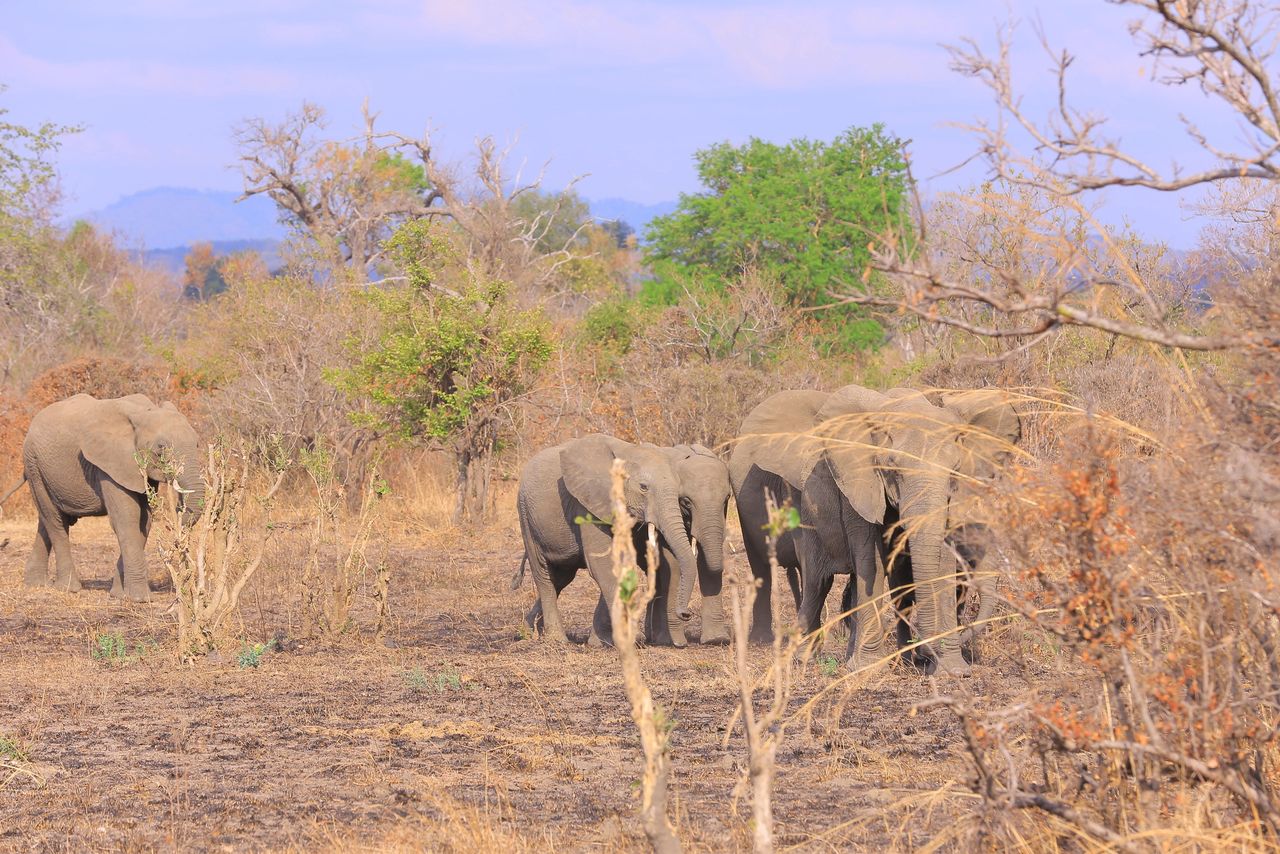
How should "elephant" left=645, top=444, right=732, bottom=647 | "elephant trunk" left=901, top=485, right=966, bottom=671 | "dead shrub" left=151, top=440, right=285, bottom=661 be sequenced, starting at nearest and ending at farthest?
"elephant trunk" left=901, top=485, right=966, bottom=671, "dead shrub" left=151, top=440, right=285, bottom=661, "elephant" left=645, top=444, right=732, bottom=647

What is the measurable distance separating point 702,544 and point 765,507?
984 mm

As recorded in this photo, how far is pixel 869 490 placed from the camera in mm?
9820

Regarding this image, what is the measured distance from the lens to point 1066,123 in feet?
15.9

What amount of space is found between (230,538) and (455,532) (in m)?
7.26

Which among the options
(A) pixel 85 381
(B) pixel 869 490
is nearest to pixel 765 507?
(B) pixel 869 490

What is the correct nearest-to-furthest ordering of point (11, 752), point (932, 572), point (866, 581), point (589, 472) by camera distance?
point (11, 752), point (932, 572), point (866, 581), point (589, 472)

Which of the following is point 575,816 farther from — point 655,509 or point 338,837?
point 655,509

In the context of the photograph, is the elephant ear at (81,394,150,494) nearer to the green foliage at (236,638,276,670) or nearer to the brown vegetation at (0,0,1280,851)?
the brown vegetation at (0,0,1280,851)

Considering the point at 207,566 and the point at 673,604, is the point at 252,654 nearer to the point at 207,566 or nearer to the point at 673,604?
the point at 207,566

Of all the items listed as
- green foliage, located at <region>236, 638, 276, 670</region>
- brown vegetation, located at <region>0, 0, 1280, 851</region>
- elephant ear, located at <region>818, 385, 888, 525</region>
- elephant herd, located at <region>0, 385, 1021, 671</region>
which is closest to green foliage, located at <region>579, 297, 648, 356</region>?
brown vegetation, located at <region>0, 0, 1280, 851</region>

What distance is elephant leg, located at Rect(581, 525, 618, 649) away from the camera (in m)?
11.4

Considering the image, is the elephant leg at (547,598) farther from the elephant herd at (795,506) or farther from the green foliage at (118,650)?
the green foliage at (118,650)

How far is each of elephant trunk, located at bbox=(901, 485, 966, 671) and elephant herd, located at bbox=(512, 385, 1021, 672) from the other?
11 mm

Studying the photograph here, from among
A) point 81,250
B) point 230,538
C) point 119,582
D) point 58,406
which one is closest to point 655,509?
point 230,538
